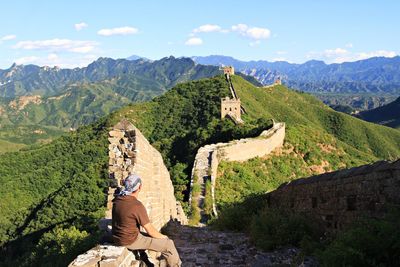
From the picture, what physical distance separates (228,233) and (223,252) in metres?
2.43

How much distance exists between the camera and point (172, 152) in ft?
132

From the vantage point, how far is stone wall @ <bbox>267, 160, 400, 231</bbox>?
19.9ft

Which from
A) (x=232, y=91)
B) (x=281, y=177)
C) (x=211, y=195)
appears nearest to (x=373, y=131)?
(x=232, y=91)

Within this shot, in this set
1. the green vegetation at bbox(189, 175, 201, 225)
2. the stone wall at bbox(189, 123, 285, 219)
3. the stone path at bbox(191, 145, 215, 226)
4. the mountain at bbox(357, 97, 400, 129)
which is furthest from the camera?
the mountain at bbox(357, 97, 400, 129)

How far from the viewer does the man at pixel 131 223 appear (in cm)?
572

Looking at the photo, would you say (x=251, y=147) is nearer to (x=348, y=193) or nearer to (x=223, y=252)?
(x=223, y=252)

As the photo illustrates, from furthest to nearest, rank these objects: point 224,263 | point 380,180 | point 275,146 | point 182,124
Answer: point 182,124 < point 275,146 < point 224,263 < point 380,180

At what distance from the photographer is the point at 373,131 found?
83375mm

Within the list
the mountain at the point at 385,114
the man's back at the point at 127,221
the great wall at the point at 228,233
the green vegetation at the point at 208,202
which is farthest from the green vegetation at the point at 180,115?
the mountain at the point at 385,114

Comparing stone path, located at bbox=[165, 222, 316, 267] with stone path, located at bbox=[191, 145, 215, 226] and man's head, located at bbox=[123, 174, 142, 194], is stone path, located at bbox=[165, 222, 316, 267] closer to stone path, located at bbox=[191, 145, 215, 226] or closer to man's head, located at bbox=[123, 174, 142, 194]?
man's head, located at bbox=[123, 174, 142, 194]

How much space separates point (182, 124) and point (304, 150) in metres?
34.5

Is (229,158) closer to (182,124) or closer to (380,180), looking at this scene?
(380,180)

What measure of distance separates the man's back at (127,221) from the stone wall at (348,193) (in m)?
3.16

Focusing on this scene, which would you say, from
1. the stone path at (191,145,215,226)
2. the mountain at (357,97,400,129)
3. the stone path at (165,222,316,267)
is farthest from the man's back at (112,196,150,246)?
the mountain at (357,97,400,129)
